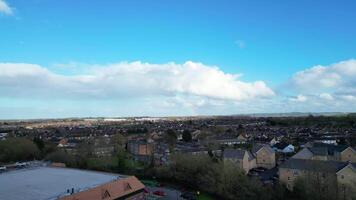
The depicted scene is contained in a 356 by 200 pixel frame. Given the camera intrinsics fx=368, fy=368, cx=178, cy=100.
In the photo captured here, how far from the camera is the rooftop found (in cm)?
2758

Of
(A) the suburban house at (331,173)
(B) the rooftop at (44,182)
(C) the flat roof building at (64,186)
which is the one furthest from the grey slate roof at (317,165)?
(B) the rooftop at (44,182)

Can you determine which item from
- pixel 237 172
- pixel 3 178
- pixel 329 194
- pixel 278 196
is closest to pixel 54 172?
pixel 3 178

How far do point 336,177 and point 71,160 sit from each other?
33.4 metres

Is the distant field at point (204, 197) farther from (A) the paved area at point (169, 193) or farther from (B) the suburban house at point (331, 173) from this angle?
(B) the suburban house at point (331, 173)

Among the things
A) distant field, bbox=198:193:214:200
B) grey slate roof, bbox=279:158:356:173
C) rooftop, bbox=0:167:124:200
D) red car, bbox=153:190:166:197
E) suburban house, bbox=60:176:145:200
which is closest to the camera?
suburban house, bbox=60:176:145:200

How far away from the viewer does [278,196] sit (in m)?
30.1

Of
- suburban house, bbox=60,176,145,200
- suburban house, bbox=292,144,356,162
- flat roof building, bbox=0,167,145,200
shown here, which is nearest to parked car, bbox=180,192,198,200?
suburban house, bbox=60,176,145,200

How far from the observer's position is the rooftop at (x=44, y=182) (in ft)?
90.5

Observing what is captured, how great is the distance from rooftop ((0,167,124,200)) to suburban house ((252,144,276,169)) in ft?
73.2

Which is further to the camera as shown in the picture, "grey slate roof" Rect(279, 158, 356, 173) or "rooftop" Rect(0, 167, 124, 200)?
"grey slate roof" Rect(279, 158, 356, 173)

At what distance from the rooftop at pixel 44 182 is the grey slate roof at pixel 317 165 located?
1727 cm

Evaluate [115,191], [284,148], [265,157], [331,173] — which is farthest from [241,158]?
[284,148]

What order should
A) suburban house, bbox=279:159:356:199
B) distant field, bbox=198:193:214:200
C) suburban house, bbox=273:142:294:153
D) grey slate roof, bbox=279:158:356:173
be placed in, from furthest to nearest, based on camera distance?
1. suburban house, bbox=273:142:294:153
2. distant field, bbox=198:193:214:200
3. grey slate roof, bbox=279:158:356:173
4. suburban house, bbox=279:159:356:199

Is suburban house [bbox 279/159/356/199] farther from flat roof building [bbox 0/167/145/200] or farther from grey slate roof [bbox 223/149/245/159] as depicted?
flat roof building [bbox 0/167/145/200]
